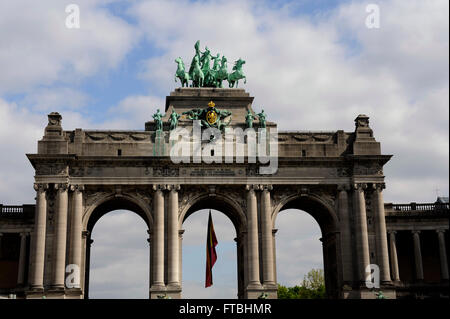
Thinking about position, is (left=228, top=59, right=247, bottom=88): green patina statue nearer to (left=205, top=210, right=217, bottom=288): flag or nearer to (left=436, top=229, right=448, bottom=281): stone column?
(left=205, top=210, right=217, bottom=288): flag

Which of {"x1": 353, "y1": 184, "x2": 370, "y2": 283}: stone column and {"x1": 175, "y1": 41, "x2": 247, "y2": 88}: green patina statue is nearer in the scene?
{"x1": 353, "y1": 184, "x2": 370, "y2": 283}: stone column

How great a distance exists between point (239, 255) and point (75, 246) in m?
16.7

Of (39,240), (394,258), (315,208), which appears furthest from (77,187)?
(394,258)

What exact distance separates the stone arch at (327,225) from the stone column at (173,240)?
960 cm

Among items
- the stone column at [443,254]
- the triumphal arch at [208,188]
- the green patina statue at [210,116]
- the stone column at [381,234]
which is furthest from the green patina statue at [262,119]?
the stone column at [443,254]

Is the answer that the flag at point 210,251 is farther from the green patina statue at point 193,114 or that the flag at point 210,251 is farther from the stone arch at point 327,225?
the green patina statue at point 193,114

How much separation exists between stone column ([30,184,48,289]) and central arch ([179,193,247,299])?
12935mm

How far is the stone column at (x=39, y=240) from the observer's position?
62.6m

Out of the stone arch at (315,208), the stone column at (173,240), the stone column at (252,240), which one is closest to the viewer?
the stone column at (173,240)

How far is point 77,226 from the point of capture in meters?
64.5

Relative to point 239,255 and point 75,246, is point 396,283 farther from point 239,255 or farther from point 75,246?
Result: point 75,246

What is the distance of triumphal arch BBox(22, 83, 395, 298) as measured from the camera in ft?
211

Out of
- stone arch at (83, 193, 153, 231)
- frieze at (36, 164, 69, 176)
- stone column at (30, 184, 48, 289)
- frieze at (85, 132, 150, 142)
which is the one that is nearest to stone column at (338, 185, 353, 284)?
stone arch at (83, 193, 153, 231)
